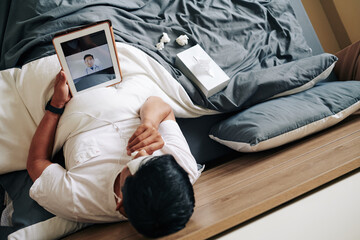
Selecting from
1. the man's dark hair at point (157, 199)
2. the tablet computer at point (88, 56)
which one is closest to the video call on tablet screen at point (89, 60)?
the tablet computer at point (88, 56)

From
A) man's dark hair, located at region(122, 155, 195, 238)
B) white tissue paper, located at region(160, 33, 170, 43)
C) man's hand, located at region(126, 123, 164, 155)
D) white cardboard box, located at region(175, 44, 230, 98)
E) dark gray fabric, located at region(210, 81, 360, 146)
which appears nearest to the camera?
man's dark hair, located at region(122, 155, 195, 238)

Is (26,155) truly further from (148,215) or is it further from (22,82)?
(148,215)

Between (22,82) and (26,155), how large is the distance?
0.28 metres

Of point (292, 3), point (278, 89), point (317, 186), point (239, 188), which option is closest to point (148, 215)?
point (239, 188)

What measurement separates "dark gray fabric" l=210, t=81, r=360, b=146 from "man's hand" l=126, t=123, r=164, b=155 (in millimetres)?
396

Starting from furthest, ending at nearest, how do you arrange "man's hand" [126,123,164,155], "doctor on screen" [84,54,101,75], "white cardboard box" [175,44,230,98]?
1. "white cardboard box" [175,44,230,98]
2. "doctor on screen" [84,54,101,75]
3. "man's hand" [126,123,164,155]

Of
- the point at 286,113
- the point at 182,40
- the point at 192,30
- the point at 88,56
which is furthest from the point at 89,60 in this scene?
the point at 286,113

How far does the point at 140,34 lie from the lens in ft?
4.69

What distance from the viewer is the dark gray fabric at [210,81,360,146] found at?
1186 millimetres

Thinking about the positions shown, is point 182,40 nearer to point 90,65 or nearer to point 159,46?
point 159,46

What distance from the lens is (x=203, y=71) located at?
1347 millimetres

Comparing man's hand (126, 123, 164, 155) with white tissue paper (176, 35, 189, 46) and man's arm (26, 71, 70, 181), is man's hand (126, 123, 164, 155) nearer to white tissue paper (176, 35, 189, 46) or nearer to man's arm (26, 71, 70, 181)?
man's arm (26, 71, 70, 181)

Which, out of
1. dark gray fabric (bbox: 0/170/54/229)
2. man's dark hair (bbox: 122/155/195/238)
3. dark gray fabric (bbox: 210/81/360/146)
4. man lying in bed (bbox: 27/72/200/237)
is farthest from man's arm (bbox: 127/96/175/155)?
dark gray fabric (bbox: 0/170/54/229)

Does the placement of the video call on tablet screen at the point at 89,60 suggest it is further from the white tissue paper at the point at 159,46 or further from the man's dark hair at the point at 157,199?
the man's dark hair at the point at 157,199
